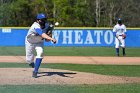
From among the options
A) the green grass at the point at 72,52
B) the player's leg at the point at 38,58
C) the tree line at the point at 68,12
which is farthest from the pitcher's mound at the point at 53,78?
the tree line at the point at 68,12

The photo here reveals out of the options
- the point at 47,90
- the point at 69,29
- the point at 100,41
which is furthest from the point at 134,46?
the point at 47,90

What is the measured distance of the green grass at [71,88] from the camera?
10522 mm

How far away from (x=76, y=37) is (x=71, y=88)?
2318 centimetres

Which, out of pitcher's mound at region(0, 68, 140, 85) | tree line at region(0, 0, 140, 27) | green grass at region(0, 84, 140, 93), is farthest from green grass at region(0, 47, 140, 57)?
tree line at region(0, 0, 140, 27)

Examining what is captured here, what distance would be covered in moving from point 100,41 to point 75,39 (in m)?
1.85

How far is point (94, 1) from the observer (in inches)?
2608

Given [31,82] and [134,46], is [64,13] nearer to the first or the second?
[134,46]

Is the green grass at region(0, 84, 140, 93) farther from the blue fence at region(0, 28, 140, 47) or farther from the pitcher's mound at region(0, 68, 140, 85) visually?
the blue fence at region(0, 28, 140, 47)

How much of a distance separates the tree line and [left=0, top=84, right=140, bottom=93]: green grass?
41.5m

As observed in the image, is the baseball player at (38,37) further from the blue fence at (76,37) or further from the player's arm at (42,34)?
the blue fence at (76,37)

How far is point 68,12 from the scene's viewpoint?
57375mm

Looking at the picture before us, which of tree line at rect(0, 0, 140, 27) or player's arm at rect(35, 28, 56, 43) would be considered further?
tree line at rect(0, 0, 140, 27)

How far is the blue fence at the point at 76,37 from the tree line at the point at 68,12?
60.7 ft

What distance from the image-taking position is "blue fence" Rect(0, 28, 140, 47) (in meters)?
33.9
